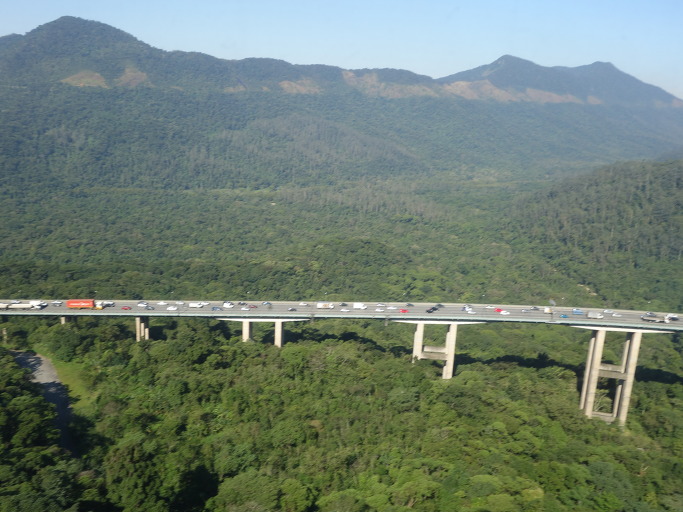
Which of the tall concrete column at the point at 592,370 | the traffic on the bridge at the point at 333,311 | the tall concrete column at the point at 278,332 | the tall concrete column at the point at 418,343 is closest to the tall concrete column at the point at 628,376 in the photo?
the traffic on the bridge at the point at 333,311

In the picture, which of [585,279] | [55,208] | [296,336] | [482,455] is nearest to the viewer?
[482,455]

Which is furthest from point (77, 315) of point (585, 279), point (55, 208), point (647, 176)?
point (647, 176)

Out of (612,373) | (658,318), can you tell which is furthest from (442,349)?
(658,318)

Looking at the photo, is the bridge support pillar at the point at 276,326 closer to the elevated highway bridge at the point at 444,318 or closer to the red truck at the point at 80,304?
the elevated highway bridge at the point at 444,318

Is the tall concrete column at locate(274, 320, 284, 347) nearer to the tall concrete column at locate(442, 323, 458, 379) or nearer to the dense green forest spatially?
the dense green forest

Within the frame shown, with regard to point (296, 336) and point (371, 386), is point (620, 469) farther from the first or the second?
point (296, 336)

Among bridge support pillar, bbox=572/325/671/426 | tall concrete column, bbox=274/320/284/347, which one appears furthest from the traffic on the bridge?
bridge support pillar, bbox=572/325/671/426
